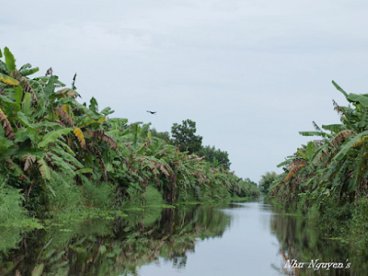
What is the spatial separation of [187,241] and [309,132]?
22.4ft

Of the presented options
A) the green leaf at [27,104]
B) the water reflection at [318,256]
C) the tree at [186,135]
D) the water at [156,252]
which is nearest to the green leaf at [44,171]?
the water at [156,252]

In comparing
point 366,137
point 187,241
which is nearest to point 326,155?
point 366,137

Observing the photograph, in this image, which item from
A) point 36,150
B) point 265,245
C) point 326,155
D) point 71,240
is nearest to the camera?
point 71,240

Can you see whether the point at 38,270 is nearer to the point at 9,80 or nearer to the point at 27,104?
the point at 27,104

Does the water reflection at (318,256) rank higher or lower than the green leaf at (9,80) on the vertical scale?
lower

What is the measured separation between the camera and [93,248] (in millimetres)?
11188

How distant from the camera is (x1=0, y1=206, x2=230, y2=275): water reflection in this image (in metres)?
8.60

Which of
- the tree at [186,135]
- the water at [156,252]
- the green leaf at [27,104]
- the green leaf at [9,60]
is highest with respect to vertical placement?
the tree at [186,135]

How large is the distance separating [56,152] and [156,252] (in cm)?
682

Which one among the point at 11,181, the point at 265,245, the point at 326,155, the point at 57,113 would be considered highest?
the point at 57,113

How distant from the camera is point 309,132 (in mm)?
18797

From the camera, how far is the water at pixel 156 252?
8923 mm

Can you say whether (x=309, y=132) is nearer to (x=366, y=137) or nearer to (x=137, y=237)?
(x=366, y=137)

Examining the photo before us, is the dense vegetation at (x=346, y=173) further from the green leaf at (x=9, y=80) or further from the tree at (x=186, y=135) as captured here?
the tree at (x=186, y=135)
